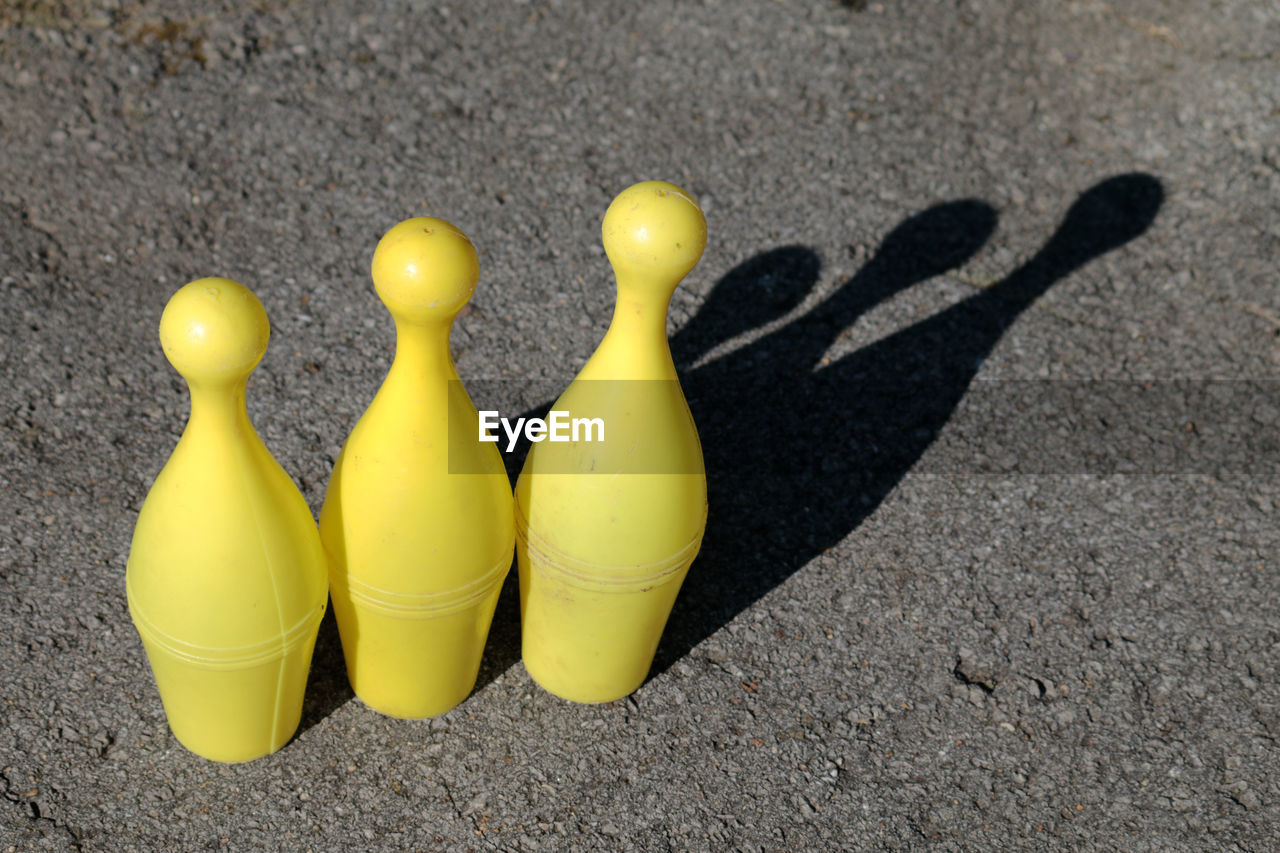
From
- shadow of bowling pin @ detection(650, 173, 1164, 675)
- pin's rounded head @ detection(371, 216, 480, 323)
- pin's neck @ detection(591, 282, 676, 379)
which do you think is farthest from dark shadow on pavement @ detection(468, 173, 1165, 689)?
pin's rounded head @ detection(371, 216, 480, 323)

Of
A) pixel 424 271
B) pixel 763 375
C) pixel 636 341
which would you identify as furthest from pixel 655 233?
pixel 763 375

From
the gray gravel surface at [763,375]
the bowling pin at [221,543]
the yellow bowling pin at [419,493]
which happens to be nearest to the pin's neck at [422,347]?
the yellow bowling pin at [419,493]

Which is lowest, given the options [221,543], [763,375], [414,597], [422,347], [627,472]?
[763,375]

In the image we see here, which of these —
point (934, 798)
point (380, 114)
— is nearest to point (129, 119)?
point (380, 114)

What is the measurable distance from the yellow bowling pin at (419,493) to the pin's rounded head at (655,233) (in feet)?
0.83

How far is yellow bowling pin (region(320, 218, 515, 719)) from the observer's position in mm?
1927

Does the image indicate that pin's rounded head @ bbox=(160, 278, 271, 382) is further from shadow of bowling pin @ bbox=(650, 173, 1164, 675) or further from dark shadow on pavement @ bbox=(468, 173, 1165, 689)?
shadow of bowling pin @ bbox=(650, 173, 1164, 675)

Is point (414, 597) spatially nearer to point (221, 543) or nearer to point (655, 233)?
point (221, 543)

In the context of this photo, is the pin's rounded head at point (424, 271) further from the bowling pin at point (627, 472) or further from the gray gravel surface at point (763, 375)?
the gray gravel surface at point (763, 375)

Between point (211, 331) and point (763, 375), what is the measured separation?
6.15 feet

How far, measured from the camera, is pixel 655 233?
6.58ft

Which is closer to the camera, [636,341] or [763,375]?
[636,341]

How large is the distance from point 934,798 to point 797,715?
33cm

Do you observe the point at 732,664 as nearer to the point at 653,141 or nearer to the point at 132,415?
the point at 132,415
